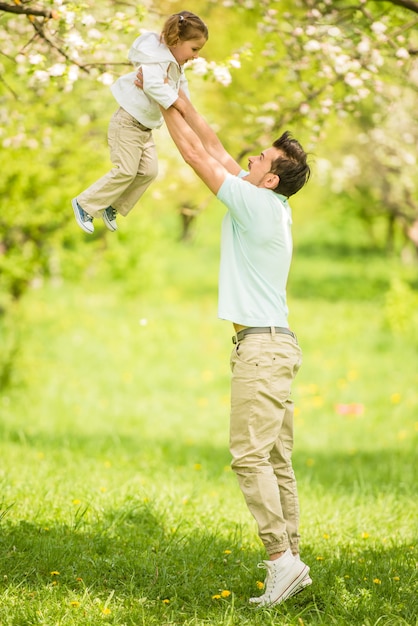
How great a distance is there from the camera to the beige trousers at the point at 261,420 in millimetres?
3676

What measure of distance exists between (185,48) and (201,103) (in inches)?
575

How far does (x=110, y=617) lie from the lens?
3.53 m

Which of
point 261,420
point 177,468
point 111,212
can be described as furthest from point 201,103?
point 261,420

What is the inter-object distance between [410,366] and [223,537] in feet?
31.3

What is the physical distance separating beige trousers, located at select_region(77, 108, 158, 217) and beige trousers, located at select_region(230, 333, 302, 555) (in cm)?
111

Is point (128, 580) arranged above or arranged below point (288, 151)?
below

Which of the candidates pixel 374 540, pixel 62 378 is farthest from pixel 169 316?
pixel 374 540

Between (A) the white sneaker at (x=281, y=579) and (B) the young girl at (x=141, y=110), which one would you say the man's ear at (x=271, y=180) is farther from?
(A) the white sneaker at (x=281, y=579)

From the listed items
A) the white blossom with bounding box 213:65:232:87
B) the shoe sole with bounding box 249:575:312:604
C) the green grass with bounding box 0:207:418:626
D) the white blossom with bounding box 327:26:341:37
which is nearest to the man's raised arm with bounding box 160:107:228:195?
the white blossom with bounding box 213:65:232:87

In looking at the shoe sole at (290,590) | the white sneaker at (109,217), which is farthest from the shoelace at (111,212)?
the shoe sole at (290,590)

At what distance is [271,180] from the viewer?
3.76m

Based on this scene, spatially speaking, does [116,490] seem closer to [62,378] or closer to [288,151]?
[288,151]

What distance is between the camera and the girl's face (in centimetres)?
387

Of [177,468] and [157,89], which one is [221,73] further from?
[177,468]
